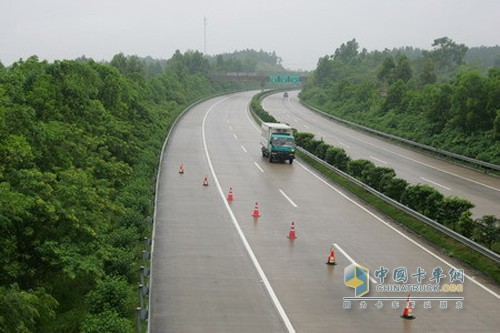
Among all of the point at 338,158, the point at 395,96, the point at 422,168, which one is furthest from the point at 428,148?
the point at 395,96

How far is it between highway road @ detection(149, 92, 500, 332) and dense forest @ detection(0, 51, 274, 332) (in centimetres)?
132

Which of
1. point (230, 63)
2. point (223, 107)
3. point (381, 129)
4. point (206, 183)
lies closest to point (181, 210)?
point (206, 183)

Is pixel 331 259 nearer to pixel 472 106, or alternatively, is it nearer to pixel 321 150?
pixel 321 150

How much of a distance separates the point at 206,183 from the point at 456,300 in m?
18.1

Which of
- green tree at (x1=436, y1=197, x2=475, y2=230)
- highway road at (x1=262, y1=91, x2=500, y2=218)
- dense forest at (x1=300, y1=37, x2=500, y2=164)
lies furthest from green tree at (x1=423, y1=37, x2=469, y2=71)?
green tree at (x1=436, y1=197, x2=475, y2=230)

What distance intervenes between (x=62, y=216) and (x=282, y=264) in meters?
7.34

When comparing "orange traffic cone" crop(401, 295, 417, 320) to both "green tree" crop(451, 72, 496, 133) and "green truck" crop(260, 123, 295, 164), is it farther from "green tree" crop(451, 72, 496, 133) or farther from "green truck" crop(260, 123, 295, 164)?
"green tree" crop(451, 72, 496, 133)

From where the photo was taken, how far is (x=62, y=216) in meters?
16.0

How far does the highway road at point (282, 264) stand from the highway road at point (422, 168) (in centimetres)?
623

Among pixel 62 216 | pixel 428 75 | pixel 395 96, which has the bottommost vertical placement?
pixel 62 216

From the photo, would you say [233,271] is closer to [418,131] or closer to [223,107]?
[418,131]

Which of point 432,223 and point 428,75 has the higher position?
point 428,75

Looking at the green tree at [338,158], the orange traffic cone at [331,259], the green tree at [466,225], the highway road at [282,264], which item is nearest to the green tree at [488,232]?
the green tree at [466,225]

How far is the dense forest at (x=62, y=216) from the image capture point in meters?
13.7
